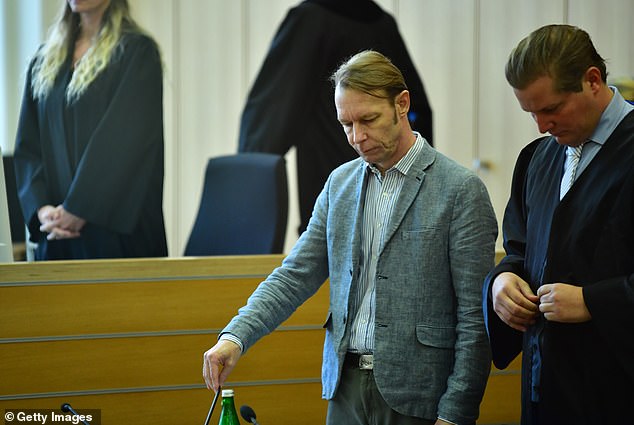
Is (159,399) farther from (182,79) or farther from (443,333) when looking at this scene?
(182,79)

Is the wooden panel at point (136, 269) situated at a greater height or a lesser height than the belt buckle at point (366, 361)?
lesser

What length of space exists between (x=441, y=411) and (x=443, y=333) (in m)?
0.16

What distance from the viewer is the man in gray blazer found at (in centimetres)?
175

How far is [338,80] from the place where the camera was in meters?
1.79

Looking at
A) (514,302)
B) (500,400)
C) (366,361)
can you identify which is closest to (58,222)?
(500,400)

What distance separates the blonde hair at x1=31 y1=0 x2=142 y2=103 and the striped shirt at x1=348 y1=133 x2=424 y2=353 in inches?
95.9

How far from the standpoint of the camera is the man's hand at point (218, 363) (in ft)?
5.57

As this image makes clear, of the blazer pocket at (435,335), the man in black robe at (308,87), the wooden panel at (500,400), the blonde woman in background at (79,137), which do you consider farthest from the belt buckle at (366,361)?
the man in black robe at (308,87)

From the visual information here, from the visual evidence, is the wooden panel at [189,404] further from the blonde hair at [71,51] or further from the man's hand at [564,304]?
the man's hand at [564,304]

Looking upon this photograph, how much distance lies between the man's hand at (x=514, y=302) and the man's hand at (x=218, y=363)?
522mm

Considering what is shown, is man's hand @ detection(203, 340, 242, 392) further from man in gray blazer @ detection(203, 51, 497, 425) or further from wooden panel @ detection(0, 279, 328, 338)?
wooden panel @ detection(0, 279, 328, 338)

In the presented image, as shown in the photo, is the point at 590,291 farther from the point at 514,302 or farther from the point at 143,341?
the point at 143,341

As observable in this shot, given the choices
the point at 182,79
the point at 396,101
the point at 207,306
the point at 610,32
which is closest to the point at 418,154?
the point at 396,101

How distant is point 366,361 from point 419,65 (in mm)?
3219
